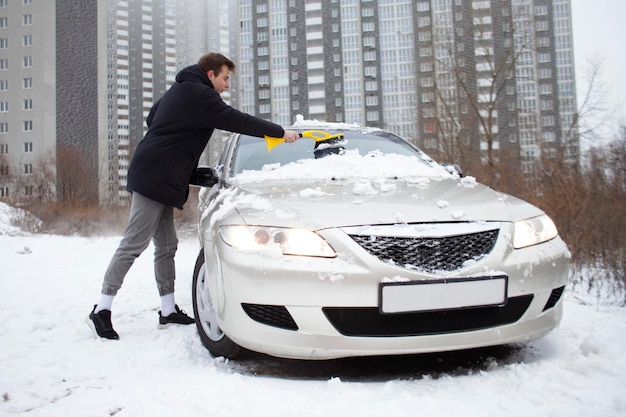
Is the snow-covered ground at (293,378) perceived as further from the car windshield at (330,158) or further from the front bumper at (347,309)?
the car windshield at (330,158)

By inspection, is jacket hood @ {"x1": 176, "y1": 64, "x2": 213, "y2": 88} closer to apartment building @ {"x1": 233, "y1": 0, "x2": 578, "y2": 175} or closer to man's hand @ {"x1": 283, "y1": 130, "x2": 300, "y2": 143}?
man's hand @ {"x1": 283, "y1": 130, "x2": 300, "y2": 143}

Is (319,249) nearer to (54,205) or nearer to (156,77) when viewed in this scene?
(54,205)

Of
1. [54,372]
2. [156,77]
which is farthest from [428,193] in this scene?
[156,77]

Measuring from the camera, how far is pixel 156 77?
205ft

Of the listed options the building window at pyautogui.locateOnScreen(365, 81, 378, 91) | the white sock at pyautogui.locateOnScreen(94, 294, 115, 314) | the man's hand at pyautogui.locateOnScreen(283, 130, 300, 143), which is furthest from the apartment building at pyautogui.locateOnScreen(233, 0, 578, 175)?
the white sock at pyautogui.locateOnScreen(94, 294, 115, 314)

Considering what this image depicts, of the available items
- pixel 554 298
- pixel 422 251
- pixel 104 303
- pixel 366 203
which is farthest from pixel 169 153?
pixel 554 298

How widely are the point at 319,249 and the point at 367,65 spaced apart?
7480 centimetres

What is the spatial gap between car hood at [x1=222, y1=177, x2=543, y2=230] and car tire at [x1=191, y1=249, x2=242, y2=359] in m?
0.52

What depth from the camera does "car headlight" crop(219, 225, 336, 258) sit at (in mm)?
1846

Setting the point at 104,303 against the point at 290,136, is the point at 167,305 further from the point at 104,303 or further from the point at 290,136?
the point at 290,136

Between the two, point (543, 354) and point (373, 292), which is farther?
point (543, 354)

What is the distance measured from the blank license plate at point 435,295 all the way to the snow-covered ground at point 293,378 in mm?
309

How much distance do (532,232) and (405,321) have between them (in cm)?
77

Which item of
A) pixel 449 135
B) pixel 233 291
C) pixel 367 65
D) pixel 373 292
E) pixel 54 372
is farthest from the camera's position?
pixel 367 65
